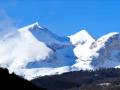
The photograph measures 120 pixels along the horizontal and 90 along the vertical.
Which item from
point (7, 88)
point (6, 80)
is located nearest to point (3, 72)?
point (6, 80)

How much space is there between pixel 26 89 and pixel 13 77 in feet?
32.7

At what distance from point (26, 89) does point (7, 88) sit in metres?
5.39

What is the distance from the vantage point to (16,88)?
86062 millimetres

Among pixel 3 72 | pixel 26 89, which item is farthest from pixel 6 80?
pixel 3 72

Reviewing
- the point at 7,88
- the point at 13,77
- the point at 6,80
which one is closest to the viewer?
the point at 7,88

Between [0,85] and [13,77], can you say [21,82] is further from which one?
[0,85]

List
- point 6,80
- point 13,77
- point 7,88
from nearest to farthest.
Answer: point 7,88, point 6,80, point 13,77

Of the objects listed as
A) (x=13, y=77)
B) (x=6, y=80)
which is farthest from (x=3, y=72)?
(x=6, y=80)

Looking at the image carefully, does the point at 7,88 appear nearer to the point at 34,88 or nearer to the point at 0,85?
the point at 0,85

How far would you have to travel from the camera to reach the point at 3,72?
328 feet

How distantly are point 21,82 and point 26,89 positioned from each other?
5.98m

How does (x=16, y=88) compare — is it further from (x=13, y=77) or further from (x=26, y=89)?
(x=13, y=77)

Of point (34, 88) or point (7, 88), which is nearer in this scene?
point (7, 88)

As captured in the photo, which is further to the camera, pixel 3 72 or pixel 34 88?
pixel 3 72
